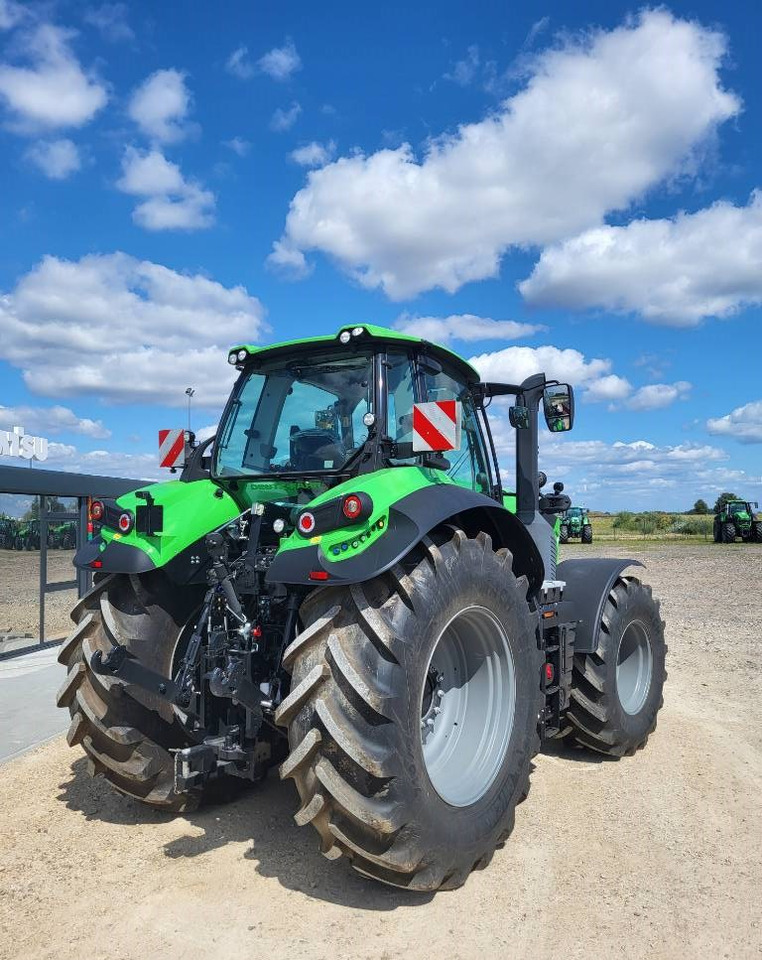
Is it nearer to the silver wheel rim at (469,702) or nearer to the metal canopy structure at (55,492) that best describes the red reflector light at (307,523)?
A: the silver wheel rim at (469,702)

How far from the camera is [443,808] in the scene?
130 inches

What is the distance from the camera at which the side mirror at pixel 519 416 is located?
525cm

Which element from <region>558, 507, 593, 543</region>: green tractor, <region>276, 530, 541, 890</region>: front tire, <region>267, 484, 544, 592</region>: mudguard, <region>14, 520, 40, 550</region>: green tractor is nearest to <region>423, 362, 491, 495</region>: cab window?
<region>267, 484, 544, 592</region>: mudguard

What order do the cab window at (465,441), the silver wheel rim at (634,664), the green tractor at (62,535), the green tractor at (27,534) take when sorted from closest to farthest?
1. the cab window at (465,441)
2. the silver wheel rim at (634,664)
3. the green tractor at (27,534)
4. the green tractor at (62,535)

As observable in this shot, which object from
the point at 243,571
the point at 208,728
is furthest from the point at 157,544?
the point at 208,728

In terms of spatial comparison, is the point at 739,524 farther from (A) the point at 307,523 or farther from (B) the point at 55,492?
(A) the point at 307,523

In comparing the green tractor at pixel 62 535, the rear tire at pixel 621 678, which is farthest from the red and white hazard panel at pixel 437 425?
the green tractor at pixel 62 535

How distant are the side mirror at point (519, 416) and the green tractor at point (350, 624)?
0.02m

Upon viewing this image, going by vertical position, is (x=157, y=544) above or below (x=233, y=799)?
above

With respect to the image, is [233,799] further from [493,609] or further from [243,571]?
[493,609]

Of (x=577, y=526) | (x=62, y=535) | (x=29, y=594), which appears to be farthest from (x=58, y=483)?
(x=577, y=526)

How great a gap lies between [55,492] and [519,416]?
731 centimetres

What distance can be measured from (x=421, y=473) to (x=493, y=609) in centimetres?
78

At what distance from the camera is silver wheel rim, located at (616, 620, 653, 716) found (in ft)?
19.0
